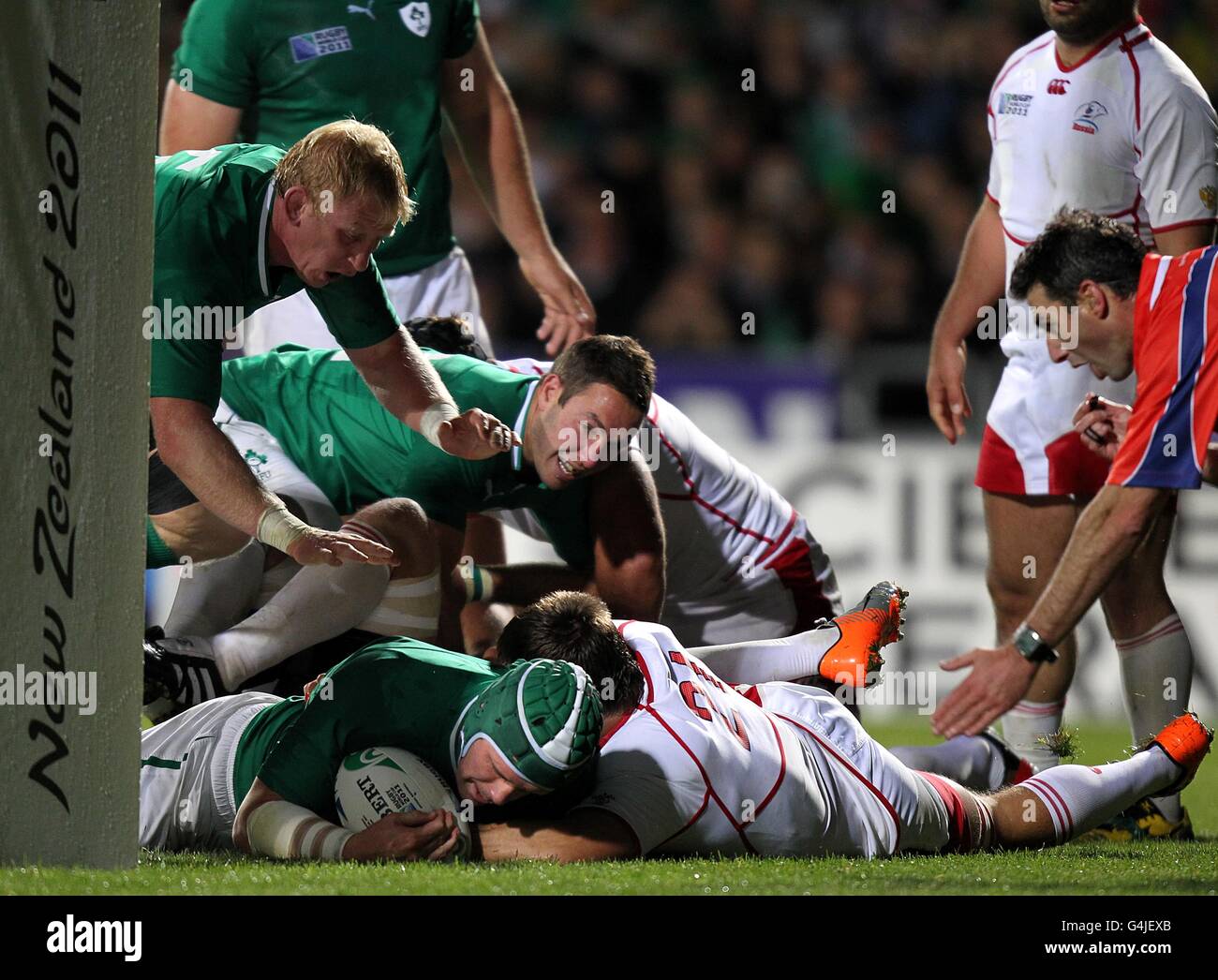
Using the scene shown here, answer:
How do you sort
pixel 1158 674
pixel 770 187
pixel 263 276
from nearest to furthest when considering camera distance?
pixel 263 276, pixel 1158 674, pixel 770 187

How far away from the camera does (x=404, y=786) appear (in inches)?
137

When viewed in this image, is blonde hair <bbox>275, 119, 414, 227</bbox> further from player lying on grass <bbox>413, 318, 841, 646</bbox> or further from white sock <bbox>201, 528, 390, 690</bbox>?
player lying on grass <bbox>413, 318, 841, 646</bbox>

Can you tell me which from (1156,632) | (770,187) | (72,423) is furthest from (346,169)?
(770,187)

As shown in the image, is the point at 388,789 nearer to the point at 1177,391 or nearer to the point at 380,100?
the point at 1177,391

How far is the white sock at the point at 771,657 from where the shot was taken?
4.73 metres

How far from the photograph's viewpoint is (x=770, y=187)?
29.5 feet

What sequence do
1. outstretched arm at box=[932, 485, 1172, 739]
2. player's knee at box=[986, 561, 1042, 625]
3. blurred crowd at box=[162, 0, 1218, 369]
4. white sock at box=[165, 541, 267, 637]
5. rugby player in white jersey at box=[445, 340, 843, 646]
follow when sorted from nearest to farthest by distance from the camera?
outstretched arm at box=[932, 485, 1172, 739] < white sock at box=[165, 541, 267, 637] < player's knee at box=[986, 561, 1042, 625] < rugby player in white jersey at box=[445, 340, 843, 646] < blurred crowd at box=[162, 0, 1218, 369]

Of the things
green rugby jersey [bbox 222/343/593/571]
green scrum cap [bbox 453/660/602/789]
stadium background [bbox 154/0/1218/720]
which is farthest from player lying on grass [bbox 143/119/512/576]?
stadium background [bbox 154/0/1218/720]

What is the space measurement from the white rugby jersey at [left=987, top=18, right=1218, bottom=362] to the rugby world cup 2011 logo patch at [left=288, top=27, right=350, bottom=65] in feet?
7.03

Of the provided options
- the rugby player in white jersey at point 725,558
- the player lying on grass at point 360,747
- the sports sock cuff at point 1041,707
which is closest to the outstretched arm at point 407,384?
the player lying on grass at point 360,747

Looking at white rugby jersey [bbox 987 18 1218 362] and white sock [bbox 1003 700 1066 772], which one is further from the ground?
white rugby jersey [bbox 987 18 1218 362]

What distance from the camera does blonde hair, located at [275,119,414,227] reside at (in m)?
3.91

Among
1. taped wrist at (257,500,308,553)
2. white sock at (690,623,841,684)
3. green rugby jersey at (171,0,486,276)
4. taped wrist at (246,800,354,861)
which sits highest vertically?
green rugby jersey at (171,0,486,276)

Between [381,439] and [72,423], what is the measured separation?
1.80 meters
